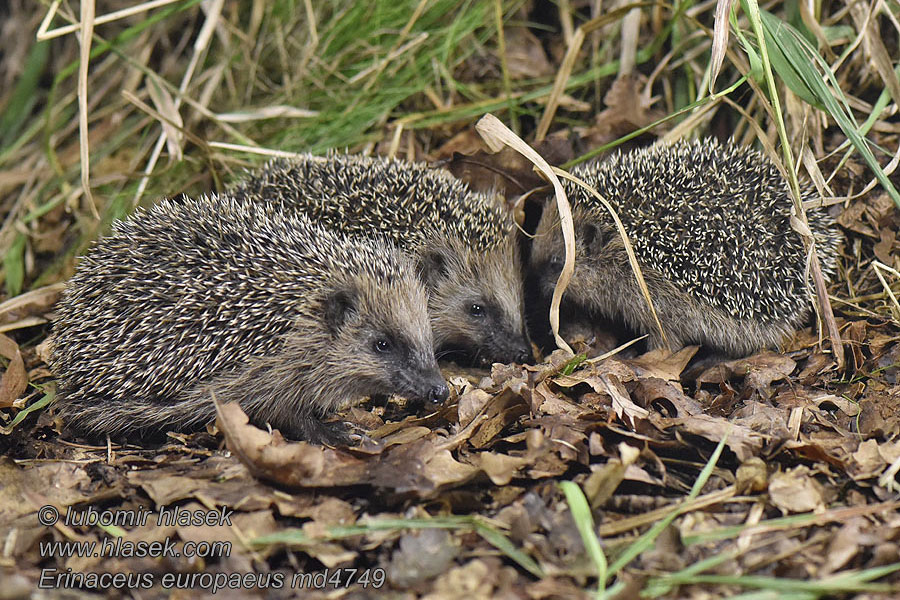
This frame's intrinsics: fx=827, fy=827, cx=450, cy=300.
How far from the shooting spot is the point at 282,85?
684cm

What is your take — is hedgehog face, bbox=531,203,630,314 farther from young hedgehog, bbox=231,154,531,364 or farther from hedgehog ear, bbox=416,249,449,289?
hedgehog ear, bbox=416,249,449,289

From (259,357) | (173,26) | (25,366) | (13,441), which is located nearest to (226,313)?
(259,357)

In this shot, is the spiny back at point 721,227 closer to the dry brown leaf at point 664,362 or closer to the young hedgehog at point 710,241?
the young hedgehog at point 710,241

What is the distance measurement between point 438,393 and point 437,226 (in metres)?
1.18

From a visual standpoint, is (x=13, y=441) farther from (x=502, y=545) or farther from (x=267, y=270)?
(x=502, y=545)

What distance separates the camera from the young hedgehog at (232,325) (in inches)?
171

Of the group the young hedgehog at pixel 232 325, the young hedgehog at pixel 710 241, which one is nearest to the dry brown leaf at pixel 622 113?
the young hedgehog at pixel 710 241

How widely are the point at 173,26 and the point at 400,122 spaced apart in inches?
102

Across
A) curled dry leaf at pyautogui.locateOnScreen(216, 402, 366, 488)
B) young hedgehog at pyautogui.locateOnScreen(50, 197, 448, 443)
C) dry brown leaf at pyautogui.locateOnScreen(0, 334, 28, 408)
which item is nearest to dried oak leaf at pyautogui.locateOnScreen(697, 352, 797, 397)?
young hedgehog at pyautogui.locateOnScreen(50, 197, 448, 443)

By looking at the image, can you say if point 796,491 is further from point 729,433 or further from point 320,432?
point 320,432

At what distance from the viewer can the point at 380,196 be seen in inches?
198

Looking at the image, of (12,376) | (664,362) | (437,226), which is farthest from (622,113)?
(12,376)

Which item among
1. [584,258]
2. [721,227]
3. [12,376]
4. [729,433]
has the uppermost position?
[721,227]

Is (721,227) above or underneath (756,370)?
above
